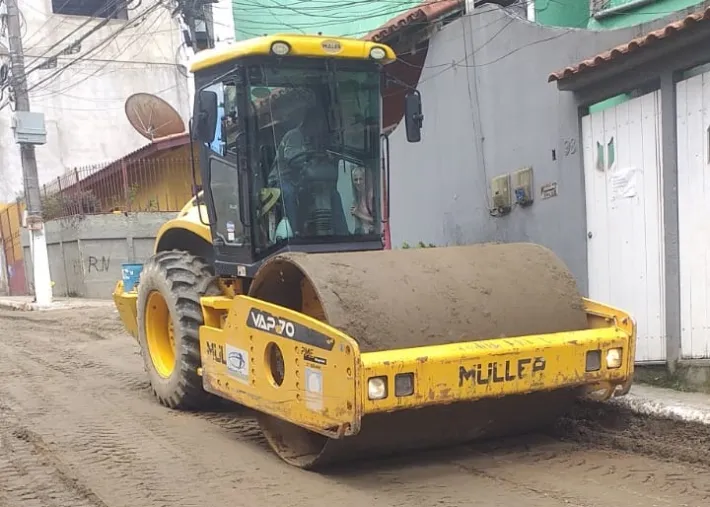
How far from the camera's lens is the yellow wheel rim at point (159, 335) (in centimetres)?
689

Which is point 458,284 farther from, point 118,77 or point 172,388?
point 118,77

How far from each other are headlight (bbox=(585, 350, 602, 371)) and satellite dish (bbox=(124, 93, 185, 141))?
1819 centimetres

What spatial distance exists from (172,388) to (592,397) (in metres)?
3.28

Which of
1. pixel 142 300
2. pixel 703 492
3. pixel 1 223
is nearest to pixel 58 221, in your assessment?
pixel 1 223

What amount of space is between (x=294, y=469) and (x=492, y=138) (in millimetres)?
5088

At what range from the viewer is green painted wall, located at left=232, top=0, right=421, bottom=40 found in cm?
1487

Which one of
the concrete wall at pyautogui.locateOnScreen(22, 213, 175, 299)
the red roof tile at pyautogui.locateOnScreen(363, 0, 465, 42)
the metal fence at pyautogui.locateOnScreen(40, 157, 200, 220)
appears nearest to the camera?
the red roof tile at pyautogui.locateOnScreen(363, 0, 465, 42)

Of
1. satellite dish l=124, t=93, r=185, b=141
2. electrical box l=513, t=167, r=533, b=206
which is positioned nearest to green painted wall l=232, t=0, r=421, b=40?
satellite dish l=124, t=93, r=185, b=141

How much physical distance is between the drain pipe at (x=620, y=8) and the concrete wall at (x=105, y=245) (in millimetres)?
11992

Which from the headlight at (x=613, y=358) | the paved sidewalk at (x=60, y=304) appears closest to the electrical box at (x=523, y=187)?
the headlight at (x=613, y=358)

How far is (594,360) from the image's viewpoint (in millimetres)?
4605

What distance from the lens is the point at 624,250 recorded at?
6.67 m

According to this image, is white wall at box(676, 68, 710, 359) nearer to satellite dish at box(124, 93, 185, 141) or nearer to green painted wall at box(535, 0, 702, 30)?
green painted wall at box(535, 0, 702, 30)

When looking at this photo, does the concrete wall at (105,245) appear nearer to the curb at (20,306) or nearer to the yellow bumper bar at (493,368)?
the curb at (20,306)
